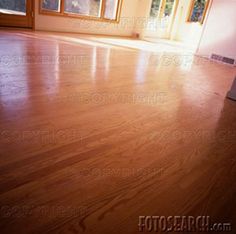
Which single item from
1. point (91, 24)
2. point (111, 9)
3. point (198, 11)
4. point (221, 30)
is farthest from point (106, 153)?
point (198, 11)

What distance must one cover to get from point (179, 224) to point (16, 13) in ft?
18.6

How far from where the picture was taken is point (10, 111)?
150cm

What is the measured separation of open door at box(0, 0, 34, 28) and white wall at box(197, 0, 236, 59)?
4.22 m

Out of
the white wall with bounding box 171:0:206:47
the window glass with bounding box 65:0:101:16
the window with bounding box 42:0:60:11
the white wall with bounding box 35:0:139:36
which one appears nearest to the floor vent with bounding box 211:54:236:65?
the white wall with bounding box 35:0:139:36

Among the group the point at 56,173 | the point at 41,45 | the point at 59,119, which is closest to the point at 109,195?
the point at 56,173

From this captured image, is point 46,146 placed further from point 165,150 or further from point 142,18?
point 142,18

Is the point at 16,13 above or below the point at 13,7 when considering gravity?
below

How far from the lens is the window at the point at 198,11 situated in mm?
8359

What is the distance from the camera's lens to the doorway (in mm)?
8109

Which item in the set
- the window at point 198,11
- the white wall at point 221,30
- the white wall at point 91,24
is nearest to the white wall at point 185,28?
the window at point 198,11

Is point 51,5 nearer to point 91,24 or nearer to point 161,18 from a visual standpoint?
point 91,24

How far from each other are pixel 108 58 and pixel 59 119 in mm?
2393

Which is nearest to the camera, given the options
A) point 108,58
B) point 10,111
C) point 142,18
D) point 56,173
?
point 56,173

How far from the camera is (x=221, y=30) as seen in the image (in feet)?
16.3
